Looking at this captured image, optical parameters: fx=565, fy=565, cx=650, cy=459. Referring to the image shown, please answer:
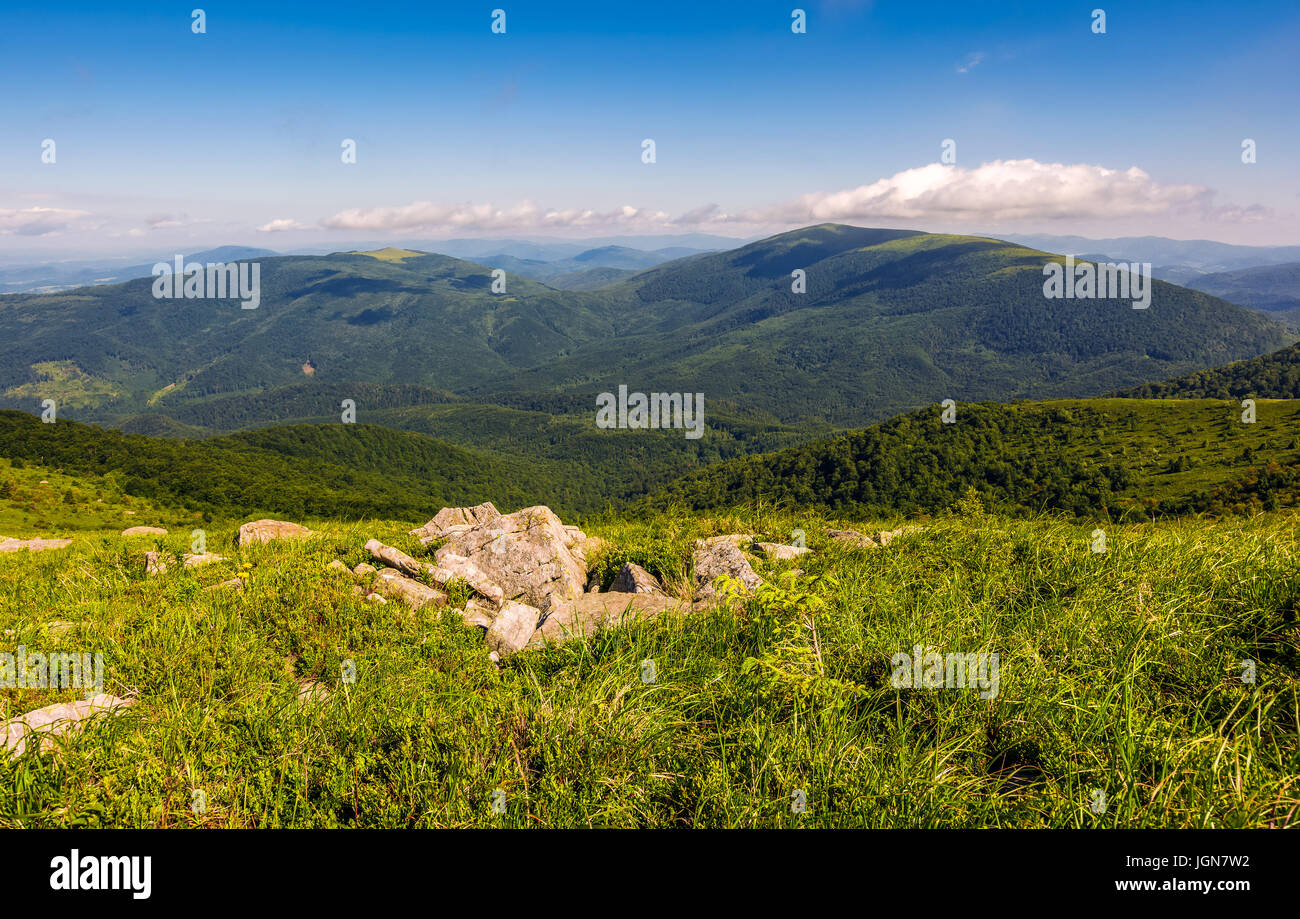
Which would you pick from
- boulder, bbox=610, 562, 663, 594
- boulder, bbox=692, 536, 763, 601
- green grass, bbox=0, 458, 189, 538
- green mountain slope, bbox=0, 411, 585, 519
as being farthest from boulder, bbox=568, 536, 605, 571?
green grass, bbox=0, 458, 189, 538

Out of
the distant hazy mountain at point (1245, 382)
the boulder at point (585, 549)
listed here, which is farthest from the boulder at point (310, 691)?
the distant hazy mountain at point (1245, 382)

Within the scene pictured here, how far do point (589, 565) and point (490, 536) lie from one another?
1.89 meters

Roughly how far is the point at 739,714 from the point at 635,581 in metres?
4.26

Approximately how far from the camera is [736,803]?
312 centimetres

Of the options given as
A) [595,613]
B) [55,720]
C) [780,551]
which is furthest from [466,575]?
[780,551]

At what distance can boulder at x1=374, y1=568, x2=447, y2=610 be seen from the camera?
765 centimetres

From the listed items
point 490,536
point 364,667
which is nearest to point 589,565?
point 490,536

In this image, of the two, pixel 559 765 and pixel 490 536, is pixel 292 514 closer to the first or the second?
pixel 490 536

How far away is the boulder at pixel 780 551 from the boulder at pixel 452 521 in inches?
213

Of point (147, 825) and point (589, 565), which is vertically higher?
point (147, 825)

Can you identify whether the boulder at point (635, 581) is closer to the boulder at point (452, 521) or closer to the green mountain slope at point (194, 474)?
the boulder at point (452, 521)

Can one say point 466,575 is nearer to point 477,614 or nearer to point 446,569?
point 446,569

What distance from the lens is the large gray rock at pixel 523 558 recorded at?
29.2 feet

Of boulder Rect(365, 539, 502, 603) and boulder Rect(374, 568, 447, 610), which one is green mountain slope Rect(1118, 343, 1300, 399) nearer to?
boulder Rect(365, 539, 502, 603)
